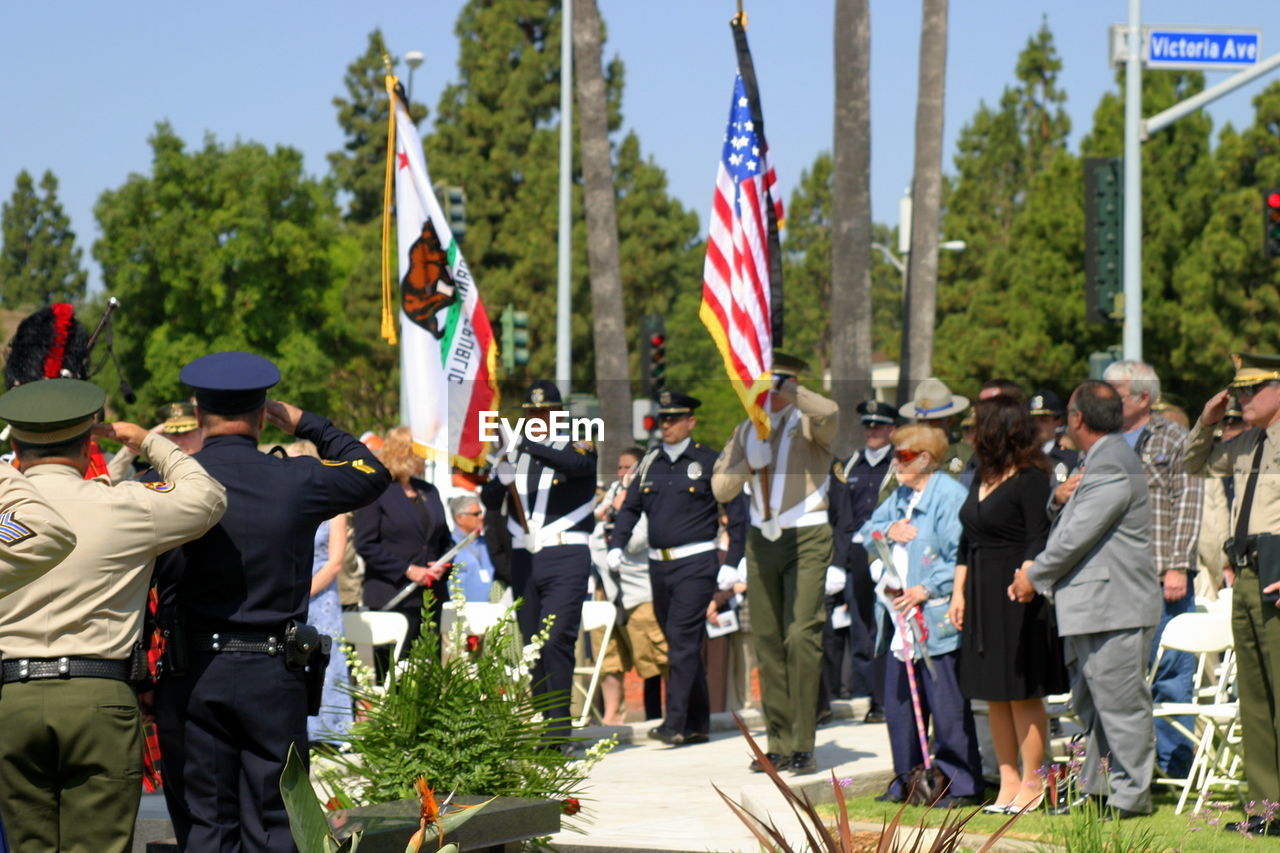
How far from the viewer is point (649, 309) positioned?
188 ft

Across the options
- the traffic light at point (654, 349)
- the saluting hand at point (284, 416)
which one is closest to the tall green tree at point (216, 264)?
the traffic light at point (654, 349)

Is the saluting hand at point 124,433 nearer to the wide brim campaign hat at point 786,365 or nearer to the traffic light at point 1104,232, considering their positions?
the wide brim campaign hat at point 786,365

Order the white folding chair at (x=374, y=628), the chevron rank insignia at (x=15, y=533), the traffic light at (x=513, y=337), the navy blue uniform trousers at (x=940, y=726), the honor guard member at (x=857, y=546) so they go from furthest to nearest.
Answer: the traffic light at (x=513, y=337), the honor guard member at (x=857, y=546), the white folding chair at (x=374, y=628), the navy blue uniform trousers at (x=940, y=726), the chevron rank insignia at (x=15, y=533)

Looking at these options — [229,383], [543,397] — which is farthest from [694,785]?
[229,383]

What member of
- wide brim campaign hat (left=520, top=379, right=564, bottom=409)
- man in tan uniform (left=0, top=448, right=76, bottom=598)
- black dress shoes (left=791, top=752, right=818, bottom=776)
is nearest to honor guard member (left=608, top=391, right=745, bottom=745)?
wide brim campaign hat (left=520, top=379, right=564, bottom=409)

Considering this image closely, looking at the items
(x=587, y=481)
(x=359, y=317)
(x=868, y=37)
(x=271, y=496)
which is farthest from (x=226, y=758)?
(x=359, y=317)

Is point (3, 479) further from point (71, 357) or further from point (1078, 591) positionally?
point (1078, 591)

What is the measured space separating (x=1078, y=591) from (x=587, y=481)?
3.50 metres

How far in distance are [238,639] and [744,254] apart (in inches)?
195

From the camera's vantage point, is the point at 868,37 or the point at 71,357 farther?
the point at 868,37

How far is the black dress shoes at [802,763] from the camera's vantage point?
32.6 feet

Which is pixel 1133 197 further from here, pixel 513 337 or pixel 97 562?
pixel 97 562

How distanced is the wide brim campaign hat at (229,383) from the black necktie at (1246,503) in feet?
14.4

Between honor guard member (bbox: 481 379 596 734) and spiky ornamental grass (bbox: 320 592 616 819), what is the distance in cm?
336
